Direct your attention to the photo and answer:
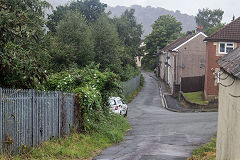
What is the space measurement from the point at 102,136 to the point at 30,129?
508 centimetres

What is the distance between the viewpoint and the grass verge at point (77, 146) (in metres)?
9.65

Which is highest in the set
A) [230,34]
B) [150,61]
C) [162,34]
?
[162,34]

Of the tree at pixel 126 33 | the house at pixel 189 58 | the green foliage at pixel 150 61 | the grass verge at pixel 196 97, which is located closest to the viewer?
the grass verge at pixel 196 97

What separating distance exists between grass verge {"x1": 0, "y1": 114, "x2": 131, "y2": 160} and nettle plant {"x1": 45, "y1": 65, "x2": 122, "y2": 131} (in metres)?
0.58

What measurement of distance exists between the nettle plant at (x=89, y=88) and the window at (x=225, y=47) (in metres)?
20.8

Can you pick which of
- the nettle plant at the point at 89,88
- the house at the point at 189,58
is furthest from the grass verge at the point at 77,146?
the house at the point at 189,58

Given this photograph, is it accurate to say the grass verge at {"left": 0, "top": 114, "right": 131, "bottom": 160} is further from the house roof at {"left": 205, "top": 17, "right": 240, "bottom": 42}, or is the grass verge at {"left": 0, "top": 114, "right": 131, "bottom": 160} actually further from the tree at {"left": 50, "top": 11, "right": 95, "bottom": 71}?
the house roof at {"left": 205, "top": 17, "right": 240, "bottom": 42}

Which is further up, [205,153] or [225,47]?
[225,47]

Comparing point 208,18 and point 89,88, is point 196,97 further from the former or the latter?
point 208,18

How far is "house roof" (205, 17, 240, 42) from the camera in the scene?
34.5m

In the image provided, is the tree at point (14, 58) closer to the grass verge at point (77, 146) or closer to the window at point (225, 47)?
the grass verge at point (77, 146)

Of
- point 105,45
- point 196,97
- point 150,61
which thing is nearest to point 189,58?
point 196,97

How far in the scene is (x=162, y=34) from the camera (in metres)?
78.2

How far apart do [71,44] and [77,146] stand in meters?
23.6
